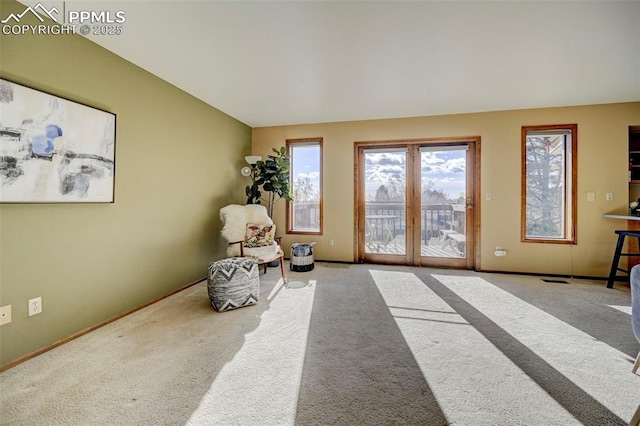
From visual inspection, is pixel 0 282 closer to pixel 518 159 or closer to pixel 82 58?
pixel 82 58

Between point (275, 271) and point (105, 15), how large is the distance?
10.4ft

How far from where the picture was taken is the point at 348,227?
4234 mm

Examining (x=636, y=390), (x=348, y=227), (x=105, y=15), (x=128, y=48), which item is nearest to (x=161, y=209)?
(x=128, y=48)

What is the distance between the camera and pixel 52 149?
1786mm

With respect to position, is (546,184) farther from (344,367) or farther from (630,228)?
(344,367)

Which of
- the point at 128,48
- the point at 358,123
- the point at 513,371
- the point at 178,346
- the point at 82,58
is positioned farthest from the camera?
the point at 358,123

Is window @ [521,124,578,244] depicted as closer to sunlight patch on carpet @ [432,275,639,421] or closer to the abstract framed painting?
sunlight patch on carpet @ [432,275,639,421]

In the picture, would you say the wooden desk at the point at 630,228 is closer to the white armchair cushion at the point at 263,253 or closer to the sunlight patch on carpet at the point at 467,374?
the sunlight patch on carpet at the point at 467,374

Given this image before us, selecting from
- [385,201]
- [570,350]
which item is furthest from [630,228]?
[385,201]

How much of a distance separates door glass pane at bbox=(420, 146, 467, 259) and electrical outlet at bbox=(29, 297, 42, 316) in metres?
4.30

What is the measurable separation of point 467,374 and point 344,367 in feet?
2.47

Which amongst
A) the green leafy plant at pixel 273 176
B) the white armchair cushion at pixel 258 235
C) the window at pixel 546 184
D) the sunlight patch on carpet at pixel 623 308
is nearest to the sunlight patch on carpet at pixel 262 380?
the white armchair cushion at pixel 258 235

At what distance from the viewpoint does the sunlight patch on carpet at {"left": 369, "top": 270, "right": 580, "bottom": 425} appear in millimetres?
1246

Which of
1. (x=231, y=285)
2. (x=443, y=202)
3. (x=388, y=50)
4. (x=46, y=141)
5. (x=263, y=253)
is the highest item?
(x=388, y=50)
